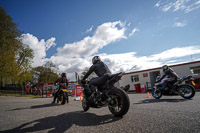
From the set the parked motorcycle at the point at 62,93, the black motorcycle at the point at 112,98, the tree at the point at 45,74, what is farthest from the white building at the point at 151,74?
the tree at the point at 45,74

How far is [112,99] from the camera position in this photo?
3.20 meters

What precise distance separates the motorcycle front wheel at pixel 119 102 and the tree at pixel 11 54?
943 inches

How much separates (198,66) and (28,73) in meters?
30.2

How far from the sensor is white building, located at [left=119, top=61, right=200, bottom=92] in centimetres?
1723

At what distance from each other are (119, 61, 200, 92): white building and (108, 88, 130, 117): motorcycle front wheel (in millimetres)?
16144

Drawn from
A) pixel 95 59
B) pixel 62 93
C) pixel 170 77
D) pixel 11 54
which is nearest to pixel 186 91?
pixel 170 77

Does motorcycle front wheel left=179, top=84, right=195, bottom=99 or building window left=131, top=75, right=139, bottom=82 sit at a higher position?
A: building window left=131, top=75, right=139, bottom=82

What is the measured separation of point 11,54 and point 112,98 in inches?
995

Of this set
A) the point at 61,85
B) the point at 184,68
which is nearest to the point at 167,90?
the point at 61,85

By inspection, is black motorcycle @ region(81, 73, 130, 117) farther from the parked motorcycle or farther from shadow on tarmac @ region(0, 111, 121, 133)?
the parked motorcycle

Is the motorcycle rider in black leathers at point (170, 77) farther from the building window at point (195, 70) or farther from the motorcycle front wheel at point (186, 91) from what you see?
the building window at point (195, 70)

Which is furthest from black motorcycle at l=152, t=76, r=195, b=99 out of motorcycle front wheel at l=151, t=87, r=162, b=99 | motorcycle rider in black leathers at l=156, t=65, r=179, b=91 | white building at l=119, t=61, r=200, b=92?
white building at l=119, t=61, r=200, b=92

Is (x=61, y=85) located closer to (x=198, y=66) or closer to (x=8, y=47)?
(x=198, y=66)

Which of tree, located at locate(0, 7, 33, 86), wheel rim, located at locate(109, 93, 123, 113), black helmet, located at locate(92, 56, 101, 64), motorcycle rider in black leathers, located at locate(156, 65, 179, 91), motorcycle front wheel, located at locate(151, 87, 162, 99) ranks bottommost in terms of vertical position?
motorcycle front wheel, located at locate(151, 87, 162, 99)
